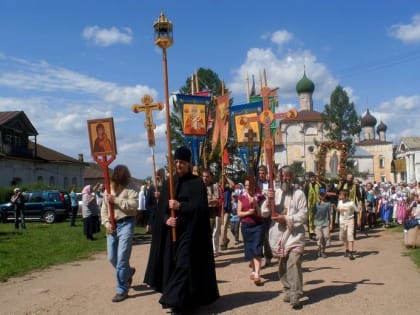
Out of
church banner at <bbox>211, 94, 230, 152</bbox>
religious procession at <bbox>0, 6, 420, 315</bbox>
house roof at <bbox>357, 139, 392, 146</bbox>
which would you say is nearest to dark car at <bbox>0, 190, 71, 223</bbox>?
religious procession at <bbox>0, 6, 420, 315</bbox>

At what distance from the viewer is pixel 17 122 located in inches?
1642

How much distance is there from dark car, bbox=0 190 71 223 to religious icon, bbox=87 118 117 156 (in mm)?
17367

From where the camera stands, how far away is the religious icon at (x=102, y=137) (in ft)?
27.8

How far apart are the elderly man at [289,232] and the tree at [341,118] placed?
57.9m

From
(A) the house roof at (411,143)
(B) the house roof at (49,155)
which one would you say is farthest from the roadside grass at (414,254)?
(A) the house roof at (411,143)

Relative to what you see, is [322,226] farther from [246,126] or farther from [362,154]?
[362,154]

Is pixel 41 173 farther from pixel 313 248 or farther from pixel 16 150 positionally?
pixel 313 248

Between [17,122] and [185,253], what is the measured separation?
3906cm

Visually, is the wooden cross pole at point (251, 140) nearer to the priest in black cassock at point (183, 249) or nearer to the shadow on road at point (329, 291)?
the shadow on road at point (329, 291)

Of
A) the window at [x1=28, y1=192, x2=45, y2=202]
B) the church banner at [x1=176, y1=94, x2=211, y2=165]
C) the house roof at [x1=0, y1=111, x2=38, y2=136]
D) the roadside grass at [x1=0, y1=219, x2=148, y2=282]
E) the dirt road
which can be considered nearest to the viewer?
the dirt road

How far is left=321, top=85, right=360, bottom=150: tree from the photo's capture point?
6338 cm

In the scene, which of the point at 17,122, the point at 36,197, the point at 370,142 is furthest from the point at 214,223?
the point at 370,142

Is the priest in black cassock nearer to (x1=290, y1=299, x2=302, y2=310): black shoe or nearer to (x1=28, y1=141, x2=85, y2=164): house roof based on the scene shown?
(x1=290, y1=299, x2=302, y2=310): black shoe

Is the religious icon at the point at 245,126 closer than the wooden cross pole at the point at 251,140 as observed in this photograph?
No
